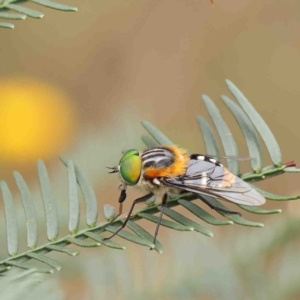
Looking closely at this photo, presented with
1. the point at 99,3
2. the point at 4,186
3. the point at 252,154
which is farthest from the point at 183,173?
the point at 99,3

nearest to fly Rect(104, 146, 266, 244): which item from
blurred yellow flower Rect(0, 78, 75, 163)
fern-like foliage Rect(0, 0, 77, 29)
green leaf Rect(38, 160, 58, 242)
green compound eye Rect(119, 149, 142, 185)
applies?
green compound eye Rect(119, 149, 142, 185)

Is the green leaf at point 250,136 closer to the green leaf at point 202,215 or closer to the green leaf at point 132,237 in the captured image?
the green leaf at point 202,215

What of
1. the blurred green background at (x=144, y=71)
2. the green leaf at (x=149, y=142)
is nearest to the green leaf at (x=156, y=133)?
the green leaf at (x=149, y=142)

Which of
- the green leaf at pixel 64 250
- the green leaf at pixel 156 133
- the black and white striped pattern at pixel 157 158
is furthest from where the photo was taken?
the black and white striped pattern at pixel 157 158

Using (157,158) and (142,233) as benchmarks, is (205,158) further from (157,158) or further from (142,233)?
(142,233)

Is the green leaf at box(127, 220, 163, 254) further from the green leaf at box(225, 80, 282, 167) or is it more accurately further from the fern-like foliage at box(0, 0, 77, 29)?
the fern-like foliage at box(0, 0, 77, 29)

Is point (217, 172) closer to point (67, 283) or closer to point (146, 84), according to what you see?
point (67, 283)
